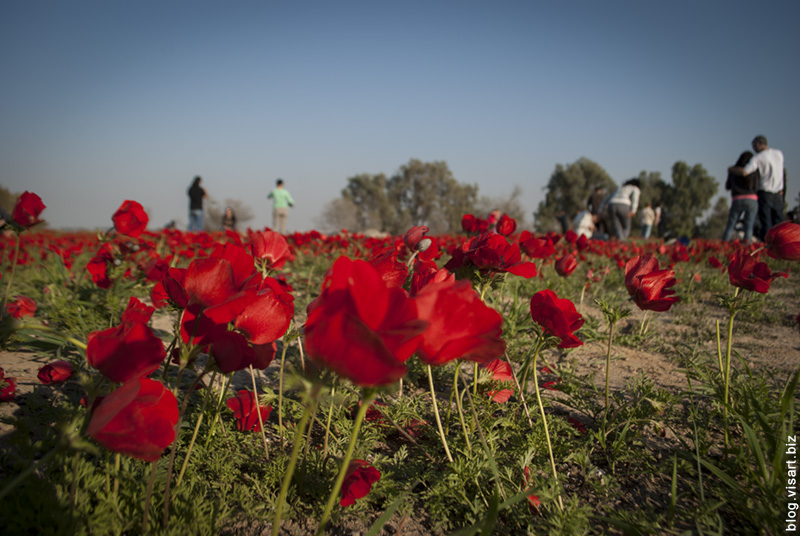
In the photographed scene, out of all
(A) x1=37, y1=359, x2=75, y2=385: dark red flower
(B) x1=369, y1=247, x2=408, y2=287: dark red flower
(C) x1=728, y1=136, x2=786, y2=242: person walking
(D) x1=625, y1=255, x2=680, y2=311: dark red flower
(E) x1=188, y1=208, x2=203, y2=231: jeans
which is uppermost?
(C) x1=728, y1=136, x2=786, y2=242: person walking

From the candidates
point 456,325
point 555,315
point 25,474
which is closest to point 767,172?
point 555,315

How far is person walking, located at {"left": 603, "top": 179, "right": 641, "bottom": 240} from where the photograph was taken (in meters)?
11.3

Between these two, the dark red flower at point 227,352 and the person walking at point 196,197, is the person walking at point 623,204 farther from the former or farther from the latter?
the person walking at point 196,197

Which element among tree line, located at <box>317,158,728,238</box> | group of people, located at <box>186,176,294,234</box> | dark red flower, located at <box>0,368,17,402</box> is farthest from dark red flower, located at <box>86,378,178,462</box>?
tree line, located at <box>317,158,728,238</box>

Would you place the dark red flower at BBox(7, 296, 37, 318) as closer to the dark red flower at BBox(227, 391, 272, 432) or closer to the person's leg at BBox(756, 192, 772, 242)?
the dark red flower at BBox(227, 391, 272, 432)

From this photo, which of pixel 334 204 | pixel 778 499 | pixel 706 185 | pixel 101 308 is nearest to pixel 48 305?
pixel 101 308

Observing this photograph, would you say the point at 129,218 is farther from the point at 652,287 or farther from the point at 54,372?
the point at 652,287

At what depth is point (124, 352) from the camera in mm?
781

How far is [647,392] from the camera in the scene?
1.60 metres

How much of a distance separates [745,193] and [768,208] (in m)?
0.59

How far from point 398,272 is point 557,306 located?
2.04 ft

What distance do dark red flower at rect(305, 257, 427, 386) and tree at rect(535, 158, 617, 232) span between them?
5001 centimetres

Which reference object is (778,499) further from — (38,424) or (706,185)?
(706,185)

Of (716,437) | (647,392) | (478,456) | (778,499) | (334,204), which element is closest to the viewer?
(778,499)
